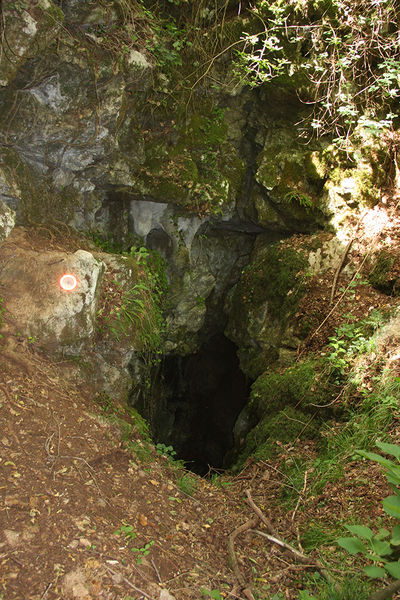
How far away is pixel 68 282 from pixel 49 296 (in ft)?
0.89

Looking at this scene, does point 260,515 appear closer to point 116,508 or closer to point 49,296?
point 116,508

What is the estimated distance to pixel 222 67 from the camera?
635 centimetres

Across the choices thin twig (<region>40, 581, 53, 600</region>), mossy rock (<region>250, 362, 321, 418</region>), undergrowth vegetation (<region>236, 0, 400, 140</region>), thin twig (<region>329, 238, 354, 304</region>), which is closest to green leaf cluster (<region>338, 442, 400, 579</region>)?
thin twig (<region>40, 581, 53, 600</region>)

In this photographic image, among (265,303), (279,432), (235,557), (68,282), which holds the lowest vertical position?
(235,557)

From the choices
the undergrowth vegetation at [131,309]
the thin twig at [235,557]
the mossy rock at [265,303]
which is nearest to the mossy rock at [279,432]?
the thin twig at [235,557]

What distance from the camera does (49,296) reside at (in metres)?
4.27

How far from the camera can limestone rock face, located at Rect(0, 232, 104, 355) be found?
4.07m

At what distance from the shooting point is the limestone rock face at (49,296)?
407 centimetres

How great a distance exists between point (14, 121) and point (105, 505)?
433 cm

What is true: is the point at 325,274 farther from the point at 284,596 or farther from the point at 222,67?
the point at 284,596

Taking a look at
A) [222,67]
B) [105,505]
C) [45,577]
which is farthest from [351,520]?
[222,67]

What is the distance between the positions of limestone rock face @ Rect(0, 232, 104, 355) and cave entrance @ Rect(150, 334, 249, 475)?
411cm

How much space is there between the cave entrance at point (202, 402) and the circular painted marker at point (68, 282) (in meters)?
4.32

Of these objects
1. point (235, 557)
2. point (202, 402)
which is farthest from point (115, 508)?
point (202, 402)
